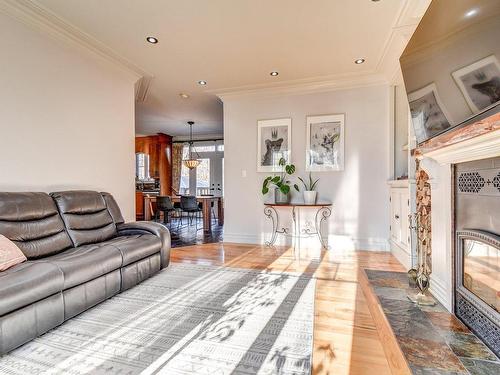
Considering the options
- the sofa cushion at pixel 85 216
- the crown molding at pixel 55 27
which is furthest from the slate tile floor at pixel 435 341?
the crown molding at pixel 55 27

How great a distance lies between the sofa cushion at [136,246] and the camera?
2.34 meters

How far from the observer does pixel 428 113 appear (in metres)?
2.06

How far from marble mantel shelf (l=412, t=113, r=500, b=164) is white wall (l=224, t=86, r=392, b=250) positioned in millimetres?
1911

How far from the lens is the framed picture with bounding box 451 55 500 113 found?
49.6 inches

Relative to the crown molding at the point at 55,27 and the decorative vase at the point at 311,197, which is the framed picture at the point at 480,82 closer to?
the decorative vase at the point at 311,197

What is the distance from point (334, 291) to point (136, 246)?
185 cm

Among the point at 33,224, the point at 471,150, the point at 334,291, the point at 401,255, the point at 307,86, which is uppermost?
the point at 307,86

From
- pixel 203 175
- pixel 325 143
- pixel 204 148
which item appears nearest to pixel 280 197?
pixel 325 143

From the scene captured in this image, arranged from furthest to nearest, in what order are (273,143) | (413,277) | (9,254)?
(273,143) < (413,277) < (9,254)

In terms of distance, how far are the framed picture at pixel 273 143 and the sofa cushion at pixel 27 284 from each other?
3231 mm

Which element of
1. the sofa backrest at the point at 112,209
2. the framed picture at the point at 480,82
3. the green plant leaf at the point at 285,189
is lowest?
the sofa backrest at the point at 112,209

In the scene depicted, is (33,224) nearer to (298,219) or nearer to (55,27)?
(55,27)

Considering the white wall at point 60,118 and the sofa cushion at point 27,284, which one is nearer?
the sofa cushion at point 27,284

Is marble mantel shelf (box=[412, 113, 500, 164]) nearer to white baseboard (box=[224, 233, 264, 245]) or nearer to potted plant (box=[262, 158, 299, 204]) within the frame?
potted plant (box=[262, 158, 299, 204])
